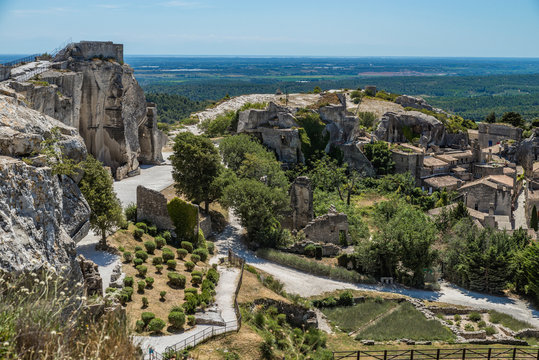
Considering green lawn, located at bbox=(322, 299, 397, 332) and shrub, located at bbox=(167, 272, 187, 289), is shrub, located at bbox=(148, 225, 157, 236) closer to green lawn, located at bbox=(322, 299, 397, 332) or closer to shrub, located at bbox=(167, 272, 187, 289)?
shrub, located at bbox=(167, 272, 187, 289)

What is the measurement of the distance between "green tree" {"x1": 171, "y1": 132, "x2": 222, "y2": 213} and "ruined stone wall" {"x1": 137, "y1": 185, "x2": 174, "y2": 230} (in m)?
4.31

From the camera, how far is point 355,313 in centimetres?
2720

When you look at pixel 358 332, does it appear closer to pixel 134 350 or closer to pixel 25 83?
pixel 134 350

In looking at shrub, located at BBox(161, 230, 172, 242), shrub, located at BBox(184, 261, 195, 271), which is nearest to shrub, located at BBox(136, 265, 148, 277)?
shrub, located at BBox(184, 261, 195, 271)

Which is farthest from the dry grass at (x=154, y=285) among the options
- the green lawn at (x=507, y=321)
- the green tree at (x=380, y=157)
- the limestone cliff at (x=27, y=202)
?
the green tree at (x=380, y=157)

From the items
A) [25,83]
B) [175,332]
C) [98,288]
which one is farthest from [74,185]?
[25,83]

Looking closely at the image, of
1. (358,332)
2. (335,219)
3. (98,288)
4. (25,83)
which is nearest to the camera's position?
(98,288)

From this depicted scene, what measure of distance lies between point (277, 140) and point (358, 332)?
28653 mm

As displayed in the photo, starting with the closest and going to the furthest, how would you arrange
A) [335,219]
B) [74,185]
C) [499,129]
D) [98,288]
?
[74,185] → [98,288] → [335,219] → [499,129]

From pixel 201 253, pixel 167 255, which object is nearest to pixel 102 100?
pixel 201 253

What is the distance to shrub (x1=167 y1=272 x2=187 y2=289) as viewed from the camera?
76.5 ft

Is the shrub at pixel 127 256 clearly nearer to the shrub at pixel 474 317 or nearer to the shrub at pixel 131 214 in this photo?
the shrub at pixel 131 214

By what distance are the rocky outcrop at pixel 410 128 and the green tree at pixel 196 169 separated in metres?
33.1

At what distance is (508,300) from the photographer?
30688mm
